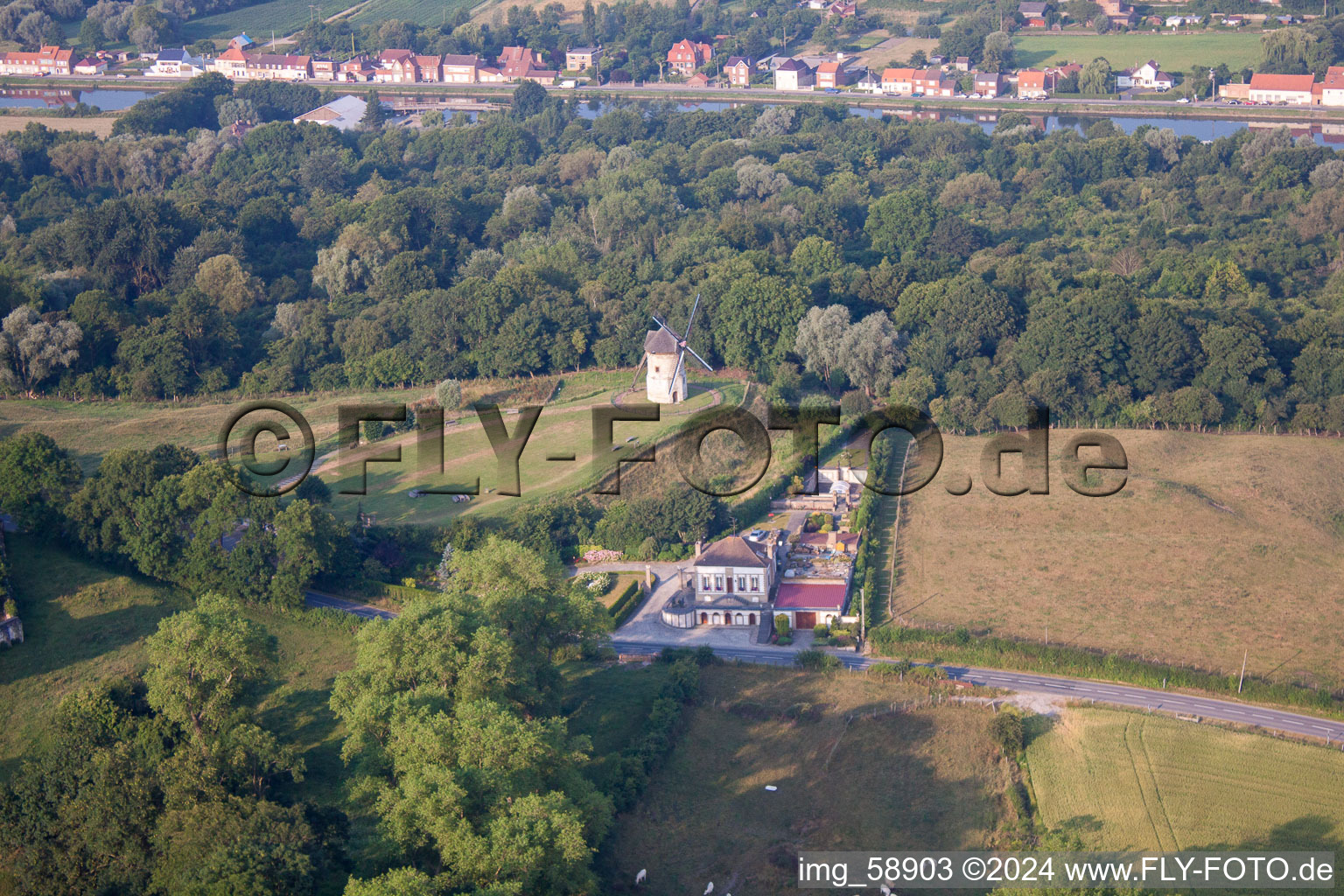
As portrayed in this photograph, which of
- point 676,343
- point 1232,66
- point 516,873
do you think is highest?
point 1232,66

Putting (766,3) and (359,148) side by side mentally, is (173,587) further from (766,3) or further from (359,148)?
(766,3)

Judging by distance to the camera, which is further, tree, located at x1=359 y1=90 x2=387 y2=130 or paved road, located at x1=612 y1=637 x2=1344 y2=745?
tree, located at x1=359 y1=90 x2=387 y2=130

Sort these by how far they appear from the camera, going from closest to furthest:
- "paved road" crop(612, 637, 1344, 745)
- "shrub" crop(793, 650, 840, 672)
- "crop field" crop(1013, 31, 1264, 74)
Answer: "paved road" crop(612, 637, 1344, 745) < "shrub" crop(793, 650, 840, 672) < "crop field" crop(1013, 31, 1264, 74)

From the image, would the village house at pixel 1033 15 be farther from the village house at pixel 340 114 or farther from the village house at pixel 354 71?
the village house at pixel 340 114

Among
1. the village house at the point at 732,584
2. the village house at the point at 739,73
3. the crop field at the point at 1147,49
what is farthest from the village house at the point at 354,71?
the village house at the point at 732,584

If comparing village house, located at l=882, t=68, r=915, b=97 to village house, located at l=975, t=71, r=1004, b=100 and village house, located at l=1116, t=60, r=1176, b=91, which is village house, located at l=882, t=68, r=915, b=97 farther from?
village house, located at l=1116, t=60, r=1176, b=91

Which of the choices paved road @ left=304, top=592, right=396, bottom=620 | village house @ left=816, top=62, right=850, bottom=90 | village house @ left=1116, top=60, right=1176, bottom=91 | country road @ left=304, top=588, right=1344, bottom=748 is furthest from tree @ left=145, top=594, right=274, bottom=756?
village house @ left=1116, top=60, right=1176, bottom=91

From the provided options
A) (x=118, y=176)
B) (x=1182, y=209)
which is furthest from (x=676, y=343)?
(x=118, y=176)
